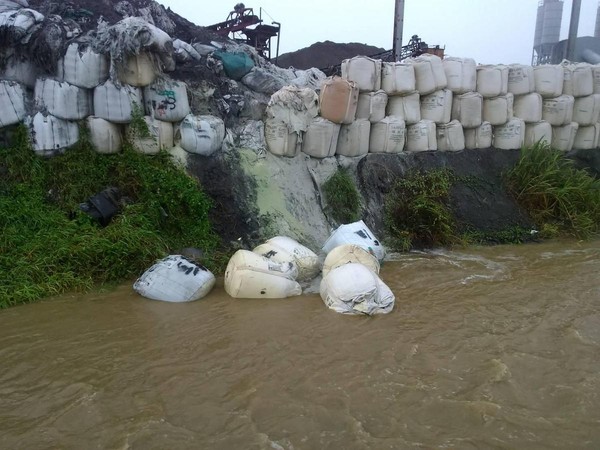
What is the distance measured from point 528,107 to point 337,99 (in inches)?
118

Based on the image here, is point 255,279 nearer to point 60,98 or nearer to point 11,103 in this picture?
point 60,98

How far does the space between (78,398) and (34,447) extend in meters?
0.36

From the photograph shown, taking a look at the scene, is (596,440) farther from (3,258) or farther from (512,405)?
(3,258)

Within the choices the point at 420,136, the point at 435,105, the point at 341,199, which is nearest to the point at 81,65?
the point at 341,199

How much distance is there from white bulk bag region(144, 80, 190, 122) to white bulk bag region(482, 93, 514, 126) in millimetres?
4098

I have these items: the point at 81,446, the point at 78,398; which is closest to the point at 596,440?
the point at 81,446

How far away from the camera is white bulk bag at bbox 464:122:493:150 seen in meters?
6.59

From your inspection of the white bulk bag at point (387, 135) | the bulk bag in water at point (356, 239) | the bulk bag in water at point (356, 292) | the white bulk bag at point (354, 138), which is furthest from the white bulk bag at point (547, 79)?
the bulk bag in water at point (356, 292)

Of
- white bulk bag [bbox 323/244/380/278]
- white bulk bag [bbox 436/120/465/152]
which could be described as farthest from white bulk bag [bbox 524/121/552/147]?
white bulk bag [bbox 323/244/380/278]

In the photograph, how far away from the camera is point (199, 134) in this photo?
5.00 meters

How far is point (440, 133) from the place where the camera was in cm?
640

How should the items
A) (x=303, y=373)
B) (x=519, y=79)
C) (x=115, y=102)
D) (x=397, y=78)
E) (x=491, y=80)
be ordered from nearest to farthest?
(x=303, y=373), (x=115, y=102), (x=397, y=78), (x=491, y=80), (x=519, y=79)

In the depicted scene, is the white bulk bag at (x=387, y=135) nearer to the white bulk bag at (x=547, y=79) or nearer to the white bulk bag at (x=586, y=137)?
the white bulk bag at (x=547, y=79)

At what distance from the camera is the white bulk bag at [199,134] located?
16.3 feet
